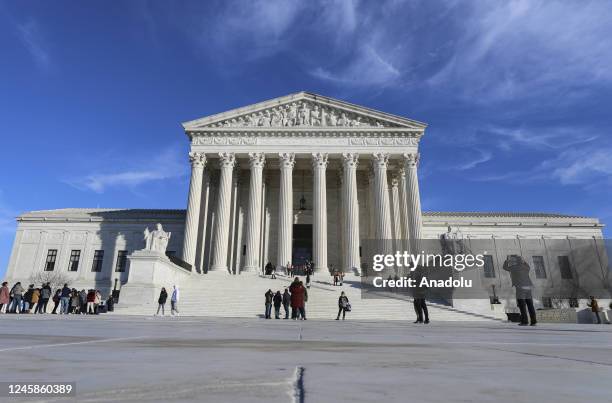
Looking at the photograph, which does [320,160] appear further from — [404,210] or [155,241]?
[155,241]

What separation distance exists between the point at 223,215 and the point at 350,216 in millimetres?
10727

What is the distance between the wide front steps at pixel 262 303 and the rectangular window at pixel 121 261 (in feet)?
56.9

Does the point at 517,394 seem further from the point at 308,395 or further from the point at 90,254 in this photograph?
the point at 90,254

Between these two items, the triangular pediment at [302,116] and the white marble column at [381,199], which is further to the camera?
the triangular pediment at [302,116]

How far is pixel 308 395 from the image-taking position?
40.7 inches

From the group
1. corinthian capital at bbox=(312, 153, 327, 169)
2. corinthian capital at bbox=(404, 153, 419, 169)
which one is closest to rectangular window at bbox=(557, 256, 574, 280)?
corinthian capital at bbox=(404, 153, 419, 169)

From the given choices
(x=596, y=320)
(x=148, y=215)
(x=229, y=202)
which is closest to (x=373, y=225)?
(x=229, y=202)

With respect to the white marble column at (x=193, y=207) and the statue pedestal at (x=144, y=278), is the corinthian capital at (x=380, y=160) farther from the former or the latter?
the statue pedestal at (x=144, y=278)

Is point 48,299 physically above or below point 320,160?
below

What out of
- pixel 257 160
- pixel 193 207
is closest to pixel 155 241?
pixel 193 207

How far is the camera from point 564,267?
140 ft

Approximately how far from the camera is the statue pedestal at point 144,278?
2131cm

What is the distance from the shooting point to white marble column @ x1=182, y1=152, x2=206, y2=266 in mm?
31922

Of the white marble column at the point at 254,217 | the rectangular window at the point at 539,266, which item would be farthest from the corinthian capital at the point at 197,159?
the rectangular window at the point at 539,266
